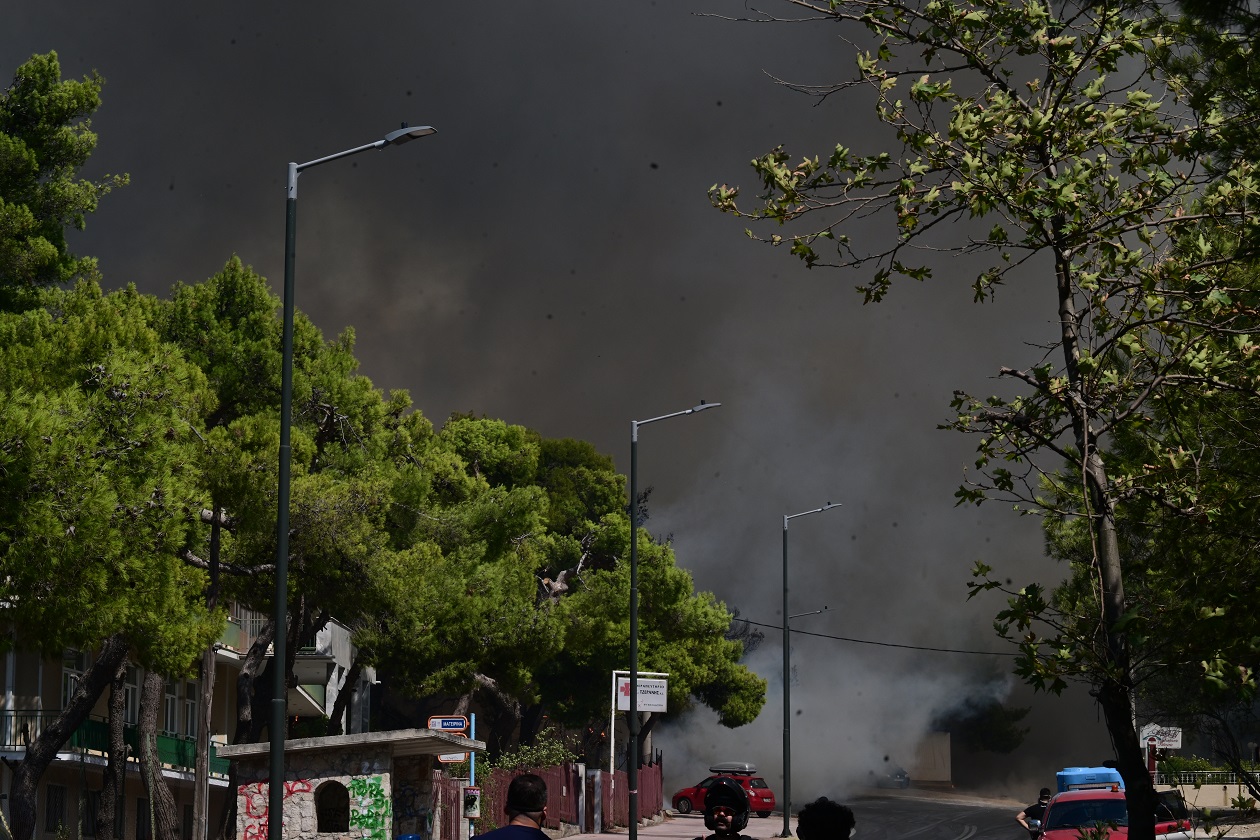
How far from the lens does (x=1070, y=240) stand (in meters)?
9.91

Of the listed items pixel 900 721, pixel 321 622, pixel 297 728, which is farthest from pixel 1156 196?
pixel 900 721

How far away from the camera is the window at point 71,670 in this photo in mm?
38656

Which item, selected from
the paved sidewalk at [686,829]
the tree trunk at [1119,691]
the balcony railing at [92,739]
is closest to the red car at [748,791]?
the paved sidewalk at [686,829]

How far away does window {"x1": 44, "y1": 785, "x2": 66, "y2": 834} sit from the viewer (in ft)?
124

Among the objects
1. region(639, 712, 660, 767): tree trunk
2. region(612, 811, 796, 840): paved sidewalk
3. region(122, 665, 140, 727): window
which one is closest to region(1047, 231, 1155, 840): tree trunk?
region(612, 811, 796, 840): paved sidewalk

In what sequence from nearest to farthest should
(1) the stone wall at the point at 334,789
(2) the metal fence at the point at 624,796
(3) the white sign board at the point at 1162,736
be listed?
(1) the stone wall at the point at 334,789, (3) the white sign board at the point at 1162,736, (2) the metal fence at the point at 624,796

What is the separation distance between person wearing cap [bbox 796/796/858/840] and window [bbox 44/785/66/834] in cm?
3446

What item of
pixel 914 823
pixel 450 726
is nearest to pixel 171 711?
pixel 450 726

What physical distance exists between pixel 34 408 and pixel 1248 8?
1493cm

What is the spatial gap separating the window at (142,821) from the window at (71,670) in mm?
6337

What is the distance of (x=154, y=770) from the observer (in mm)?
30703

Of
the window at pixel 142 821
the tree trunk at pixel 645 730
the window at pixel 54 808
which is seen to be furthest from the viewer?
the tree trunk at pixel 645 730

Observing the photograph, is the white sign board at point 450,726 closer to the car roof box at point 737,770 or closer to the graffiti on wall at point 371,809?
the graffiti on wall at point 371,809

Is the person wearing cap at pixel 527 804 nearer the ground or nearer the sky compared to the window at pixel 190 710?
nearer the sky
